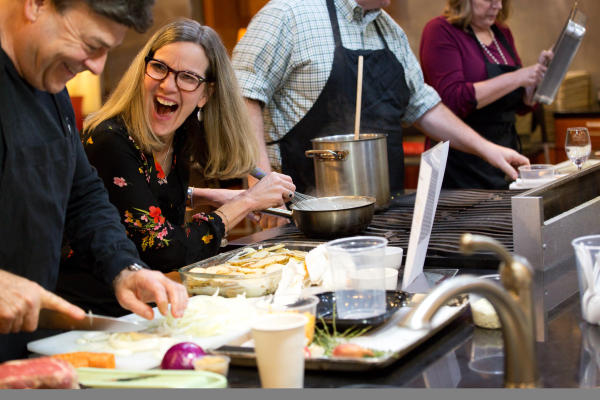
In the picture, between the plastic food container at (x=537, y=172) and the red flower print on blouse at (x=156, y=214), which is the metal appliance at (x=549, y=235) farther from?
the red flower print on blouse at (x=156, y=214)

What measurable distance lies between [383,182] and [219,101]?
26.7 inches

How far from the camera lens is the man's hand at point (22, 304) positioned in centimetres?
138

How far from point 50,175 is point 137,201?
50 centimetres

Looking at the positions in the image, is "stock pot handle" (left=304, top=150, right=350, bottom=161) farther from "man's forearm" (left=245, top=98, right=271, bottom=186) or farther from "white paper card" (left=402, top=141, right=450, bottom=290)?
"white paper card" (left=402, top=141, right=450, bottom=290)

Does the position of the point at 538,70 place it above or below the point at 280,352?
above

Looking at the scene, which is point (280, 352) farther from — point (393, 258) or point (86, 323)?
point (393, 258)

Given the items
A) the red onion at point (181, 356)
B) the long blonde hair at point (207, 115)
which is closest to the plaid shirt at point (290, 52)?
the long blonde hair at point (207, 115)

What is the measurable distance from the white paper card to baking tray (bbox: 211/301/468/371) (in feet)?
0.61

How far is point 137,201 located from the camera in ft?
7.41

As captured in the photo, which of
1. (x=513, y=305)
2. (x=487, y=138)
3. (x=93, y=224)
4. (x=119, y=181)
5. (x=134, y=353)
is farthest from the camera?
(x=487, y=138)

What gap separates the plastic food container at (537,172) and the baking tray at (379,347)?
4.92 ft

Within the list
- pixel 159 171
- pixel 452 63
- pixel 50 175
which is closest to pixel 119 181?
pixel 159 171

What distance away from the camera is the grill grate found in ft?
6.98

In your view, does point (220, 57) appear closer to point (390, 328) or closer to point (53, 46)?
point (53, 46)
